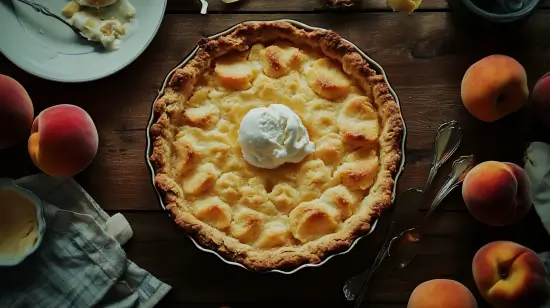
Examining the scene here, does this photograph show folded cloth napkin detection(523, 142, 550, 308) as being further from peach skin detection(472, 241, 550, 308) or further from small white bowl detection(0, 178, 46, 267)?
small white bowl detection(0, 178, 46, 267)

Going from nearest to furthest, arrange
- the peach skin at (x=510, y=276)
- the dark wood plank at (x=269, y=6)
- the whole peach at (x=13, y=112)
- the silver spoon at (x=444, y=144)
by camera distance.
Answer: the peach skin at (x=510, y=276)
the whole peach at (x=13, y=112)
the silver spoon at (x=444, y=144)
the dark wood plank at (x=269, y=6)

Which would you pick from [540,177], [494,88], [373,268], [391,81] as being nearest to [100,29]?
[391,81]

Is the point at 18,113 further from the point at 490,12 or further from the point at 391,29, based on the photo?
the point at 490,12

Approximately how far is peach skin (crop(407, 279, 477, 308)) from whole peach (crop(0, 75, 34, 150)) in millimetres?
1345

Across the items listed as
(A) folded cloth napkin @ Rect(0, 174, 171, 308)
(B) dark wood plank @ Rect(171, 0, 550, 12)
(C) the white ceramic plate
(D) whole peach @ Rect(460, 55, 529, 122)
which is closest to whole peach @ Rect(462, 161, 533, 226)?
(D) whole peach @ Rect(460, 55, 529, 122)

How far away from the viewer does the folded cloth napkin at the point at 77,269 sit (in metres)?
2.25

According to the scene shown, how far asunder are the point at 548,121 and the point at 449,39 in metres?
0.43

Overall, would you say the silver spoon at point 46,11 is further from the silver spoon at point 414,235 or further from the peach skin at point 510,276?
the peach skin at point 510,276

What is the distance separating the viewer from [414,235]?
2299mm

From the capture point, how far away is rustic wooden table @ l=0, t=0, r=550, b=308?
7.53 ft

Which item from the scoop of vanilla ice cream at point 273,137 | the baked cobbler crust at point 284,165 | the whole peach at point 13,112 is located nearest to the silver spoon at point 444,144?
the baked cobbler crust at point 284,165

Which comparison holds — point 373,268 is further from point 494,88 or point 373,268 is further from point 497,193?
point 494,88

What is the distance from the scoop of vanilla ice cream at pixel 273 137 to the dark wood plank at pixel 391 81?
0.38 metres

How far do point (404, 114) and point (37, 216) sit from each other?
1.24 m
